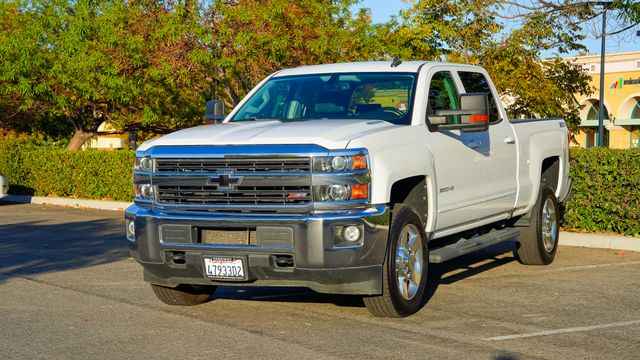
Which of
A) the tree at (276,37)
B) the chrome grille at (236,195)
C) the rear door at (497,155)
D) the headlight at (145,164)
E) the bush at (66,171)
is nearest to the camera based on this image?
the chrome grille at (236,195)

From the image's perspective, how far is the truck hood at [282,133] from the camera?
26.2 feet

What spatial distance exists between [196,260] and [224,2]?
68.8 ft

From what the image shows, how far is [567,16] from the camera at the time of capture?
18672mm

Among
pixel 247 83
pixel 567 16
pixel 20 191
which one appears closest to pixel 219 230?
pixel 567 16

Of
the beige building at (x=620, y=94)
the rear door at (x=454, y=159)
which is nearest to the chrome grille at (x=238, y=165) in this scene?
the rear door at (x=454, y=159)

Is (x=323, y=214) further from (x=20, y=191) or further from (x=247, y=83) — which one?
Result: (x=20, y=191)

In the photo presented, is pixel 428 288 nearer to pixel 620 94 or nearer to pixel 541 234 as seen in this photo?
pixel 541 234

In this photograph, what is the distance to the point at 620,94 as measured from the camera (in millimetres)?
59406

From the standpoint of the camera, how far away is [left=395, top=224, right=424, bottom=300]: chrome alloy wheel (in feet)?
27.7

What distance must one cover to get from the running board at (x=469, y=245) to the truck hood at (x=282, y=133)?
4.46 ft

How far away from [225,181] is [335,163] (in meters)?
0.92

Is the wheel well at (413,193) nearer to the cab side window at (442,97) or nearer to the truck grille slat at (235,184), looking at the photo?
the cab side window at (442,97)

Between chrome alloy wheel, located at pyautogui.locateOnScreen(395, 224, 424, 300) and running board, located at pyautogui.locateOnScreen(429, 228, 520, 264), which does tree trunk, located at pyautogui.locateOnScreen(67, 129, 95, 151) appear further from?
chrome alloy wheel, located at pyautogui.locateOnScreen(395, 224, 424, 300)

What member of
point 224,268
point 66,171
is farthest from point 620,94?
point 224,268
